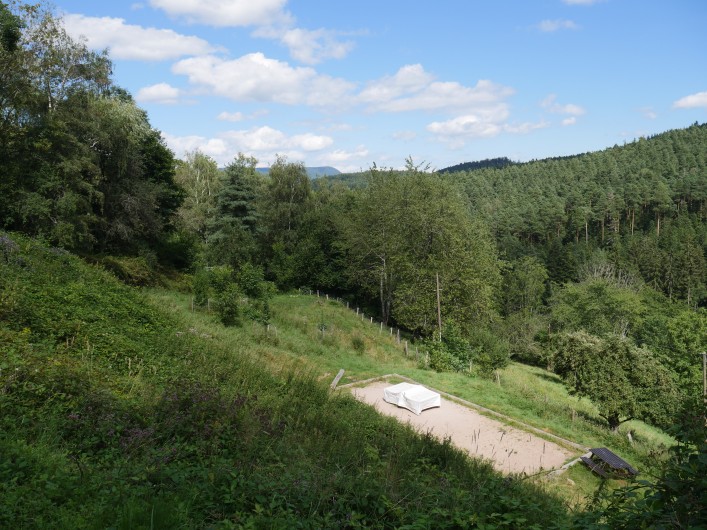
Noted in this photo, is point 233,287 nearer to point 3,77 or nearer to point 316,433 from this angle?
point 3,77

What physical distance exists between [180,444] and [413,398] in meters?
11.0

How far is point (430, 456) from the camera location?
8.93 m

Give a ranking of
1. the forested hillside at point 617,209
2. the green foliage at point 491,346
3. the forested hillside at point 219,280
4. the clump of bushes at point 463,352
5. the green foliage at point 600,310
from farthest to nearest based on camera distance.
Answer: the forested hillside at point 617,209 → the green foliage at point 600,310 → the green foliage at point 491,346 → the clump of bushes at point 463,352 → the forested hillside at point 219,280

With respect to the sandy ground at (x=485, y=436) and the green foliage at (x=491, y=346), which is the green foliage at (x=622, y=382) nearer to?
the sandy ground at (x=485, y=436)

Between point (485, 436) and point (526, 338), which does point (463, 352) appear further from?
point (526, 338)

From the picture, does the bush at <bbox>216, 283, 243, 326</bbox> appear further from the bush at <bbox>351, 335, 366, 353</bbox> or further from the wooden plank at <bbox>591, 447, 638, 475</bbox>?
the wooden plank at <bbox>591, 447, 638, 475</bbox>

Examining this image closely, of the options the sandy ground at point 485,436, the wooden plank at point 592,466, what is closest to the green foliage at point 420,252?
the sandy ground at point 485,436

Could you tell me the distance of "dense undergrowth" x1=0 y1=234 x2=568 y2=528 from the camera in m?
4.55

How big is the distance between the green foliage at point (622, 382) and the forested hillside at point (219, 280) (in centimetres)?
8

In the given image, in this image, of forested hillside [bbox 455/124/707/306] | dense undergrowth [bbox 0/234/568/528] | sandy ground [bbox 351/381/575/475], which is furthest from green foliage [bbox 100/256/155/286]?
forested hillside [bbox 455/124/707/306]

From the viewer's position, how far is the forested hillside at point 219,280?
698cm

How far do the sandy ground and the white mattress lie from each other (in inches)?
7.1

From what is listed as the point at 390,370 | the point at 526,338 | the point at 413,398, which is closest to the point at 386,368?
the point at 390,370

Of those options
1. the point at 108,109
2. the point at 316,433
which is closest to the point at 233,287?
the point at 108,109
